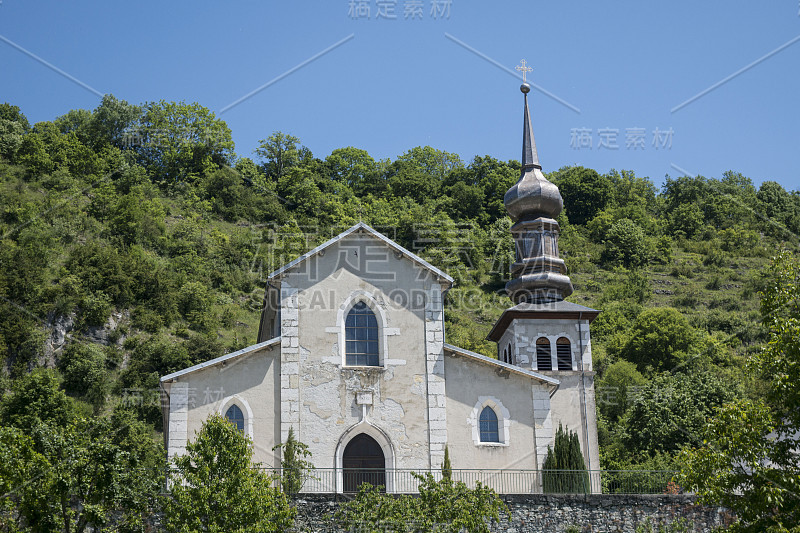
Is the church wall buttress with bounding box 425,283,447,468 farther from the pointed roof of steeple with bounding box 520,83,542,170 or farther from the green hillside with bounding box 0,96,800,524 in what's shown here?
the green hillside with bounding box 0,96,800,524

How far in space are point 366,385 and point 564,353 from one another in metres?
9.14

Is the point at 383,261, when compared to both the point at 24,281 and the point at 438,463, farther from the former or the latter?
the point at 24,281

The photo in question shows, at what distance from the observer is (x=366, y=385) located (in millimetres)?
30188

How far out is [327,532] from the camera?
2538 cm

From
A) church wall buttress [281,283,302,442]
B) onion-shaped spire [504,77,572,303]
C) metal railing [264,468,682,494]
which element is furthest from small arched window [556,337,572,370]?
church wall buttress [281,283,302,442]

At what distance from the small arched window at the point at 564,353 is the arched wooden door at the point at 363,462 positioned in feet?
29.3

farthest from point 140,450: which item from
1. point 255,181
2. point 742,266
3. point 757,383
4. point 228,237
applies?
point 742,266

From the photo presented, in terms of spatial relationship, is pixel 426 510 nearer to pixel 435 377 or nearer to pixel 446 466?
pixel 446 466

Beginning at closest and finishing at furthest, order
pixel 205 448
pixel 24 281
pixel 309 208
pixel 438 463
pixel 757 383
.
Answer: pixel 205 448 → pixel 438 463 → pixel 757 383 → pixel 24 281 → pixel 309 208

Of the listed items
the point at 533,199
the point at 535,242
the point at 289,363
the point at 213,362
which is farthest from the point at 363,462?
the point at 533,199

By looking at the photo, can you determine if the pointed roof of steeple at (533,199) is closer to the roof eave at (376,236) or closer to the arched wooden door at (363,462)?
the roof eave at (376,236)

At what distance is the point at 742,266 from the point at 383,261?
72.1 meters

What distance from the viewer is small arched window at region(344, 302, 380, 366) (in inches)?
1212

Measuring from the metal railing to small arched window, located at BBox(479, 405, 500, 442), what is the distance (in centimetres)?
121
